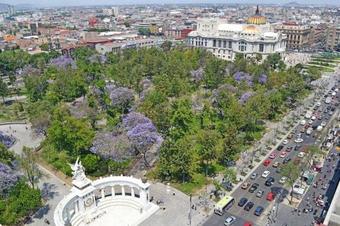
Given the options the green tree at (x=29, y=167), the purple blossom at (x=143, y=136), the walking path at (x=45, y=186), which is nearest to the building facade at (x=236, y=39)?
the purple blossom at (x=143, y=136)

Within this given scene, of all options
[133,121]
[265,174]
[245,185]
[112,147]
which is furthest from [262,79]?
[112,147]

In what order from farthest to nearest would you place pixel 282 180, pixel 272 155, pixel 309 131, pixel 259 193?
pixel 309 131, pixel 272 155, pixel 282 180, pixel 259 193

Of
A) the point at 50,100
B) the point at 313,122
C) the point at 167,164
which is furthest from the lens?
the point at 50,100

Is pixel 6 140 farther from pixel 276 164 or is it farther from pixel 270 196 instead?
pixel 276 164

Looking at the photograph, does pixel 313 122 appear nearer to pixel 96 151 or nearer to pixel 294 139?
pixel 294 139

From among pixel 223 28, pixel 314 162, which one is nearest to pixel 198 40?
pixel 223 28

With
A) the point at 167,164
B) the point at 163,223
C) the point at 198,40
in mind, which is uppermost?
the point at 198,40
